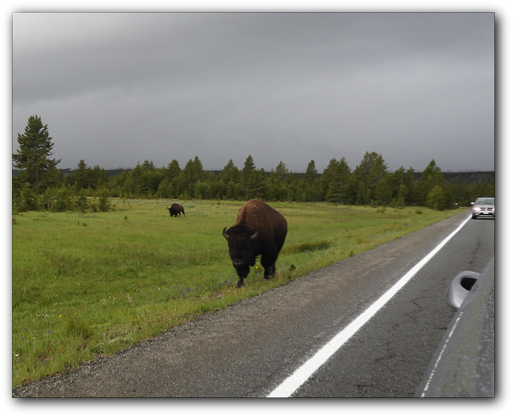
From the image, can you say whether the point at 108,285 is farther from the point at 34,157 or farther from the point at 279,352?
the point at 34,157

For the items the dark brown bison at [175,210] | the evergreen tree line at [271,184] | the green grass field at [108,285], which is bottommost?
the green grass field at [108,285]

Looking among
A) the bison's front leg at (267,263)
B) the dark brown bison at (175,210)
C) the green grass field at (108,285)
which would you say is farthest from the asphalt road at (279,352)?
the dark brown bison at (175,210)

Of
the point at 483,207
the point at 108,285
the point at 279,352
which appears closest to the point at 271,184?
the point at 483,207

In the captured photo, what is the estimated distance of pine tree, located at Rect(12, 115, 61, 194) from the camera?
65.2 m

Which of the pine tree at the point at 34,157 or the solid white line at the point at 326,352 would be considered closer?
the solid white line at the point at 326,352

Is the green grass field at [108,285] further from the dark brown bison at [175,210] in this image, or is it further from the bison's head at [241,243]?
the dark brown bison at [175,210]

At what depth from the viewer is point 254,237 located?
8.36 metres

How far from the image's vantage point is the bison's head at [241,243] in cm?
820

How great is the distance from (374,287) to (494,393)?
604 centimetres

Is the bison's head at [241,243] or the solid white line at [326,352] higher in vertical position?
the bison's head at [241,243]

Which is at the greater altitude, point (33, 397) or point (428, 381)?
point (428, 381)

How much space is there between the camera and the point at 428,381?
1264 millimetres
